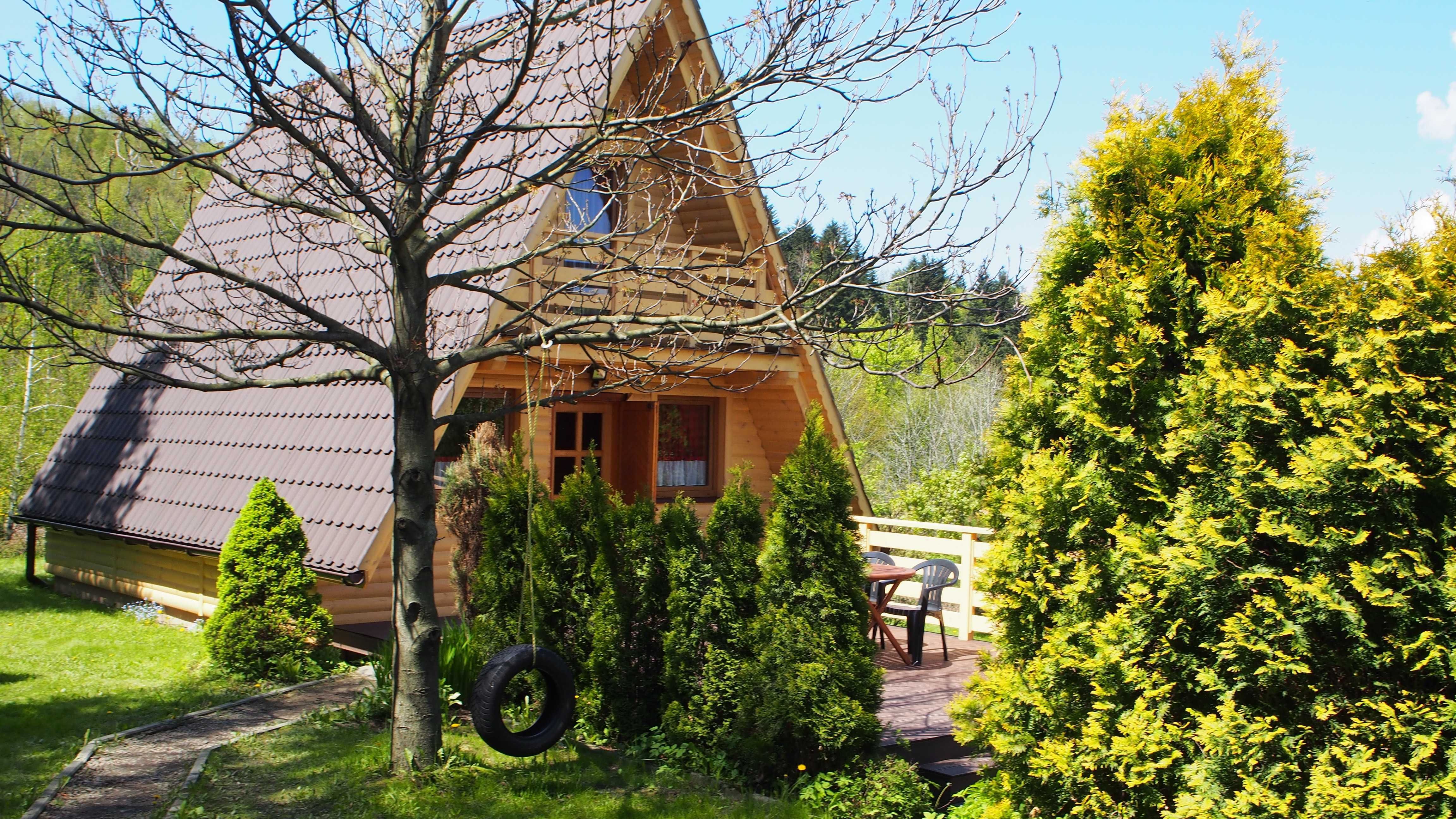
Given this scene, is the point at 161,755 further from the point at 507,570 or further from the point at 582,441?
the point at 582,441

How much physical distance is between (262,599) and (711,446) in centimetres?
640

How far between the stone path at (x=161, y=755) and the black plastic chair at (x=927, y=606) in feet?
15.8

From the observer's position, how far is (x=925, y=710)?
7836 mm

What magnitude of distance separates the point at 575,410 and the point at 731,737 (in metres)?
6.85

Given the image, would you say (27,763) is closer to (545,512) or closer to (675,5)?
(545,512)

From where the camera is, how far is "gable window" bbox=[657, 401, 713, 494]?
1341 centimetres

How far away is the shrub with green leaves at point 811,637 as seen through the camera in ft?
20.2

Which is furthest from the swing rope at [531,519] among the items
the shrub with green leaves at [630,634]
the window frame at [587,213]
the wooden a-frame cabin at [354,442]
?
the window frame at [587,213]

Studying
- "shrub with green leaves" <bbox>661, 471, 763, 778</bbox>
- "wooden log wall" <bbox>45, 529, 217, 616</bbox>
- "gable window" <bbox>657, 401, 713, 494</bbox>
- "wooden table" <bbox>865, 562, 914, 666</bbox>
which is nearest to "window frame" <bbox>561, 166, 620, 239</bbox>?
"shrub with green leaves" <bbox>661, 471, 763, 778</bbox>

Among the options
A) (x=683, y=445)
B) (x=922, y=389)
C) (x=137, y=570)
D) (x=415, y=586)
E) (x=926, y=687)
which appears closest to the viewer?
(x=415, y=586)

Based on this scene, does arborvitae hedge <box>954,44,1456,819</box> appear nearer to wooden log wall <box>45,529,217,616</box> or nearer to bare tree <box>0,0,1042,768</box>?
bare tree <box>0,0,1042,768</box>

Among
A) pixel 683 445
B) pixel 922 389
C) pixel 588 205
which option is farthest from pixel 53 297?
pixel 683 445

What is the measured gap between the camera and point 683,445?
13.7 metres

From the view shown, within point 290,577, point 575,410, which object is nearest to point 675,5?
A: point 575,410
